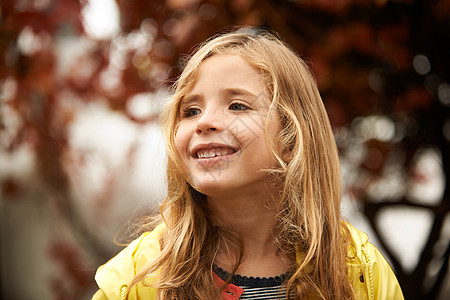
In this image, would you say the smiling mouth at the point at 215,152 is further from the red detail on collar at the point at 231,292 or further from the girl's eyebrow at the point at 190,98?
the red detail on collar at the point at 231,292

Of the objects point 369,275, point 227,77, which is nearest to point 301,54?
point 227,77

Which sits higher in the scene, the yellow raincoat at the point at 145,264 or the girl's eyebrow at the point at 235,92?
the girl's eyebrow at the point at 235,92

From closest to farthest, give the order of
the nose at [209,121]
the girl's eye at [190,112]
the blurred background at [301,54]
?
the nose at [209,121] < the girl's eye at [190,112] < the blurred background at [301,54]

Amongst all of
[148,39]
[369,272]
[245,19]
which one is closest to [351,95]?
[245,19]

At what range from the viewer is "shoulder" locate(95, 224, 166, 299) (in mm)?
1277

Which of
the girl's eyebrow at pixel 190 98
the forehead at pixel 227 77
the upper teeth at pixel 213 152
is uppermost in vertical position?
the forehead at pixel 227 77

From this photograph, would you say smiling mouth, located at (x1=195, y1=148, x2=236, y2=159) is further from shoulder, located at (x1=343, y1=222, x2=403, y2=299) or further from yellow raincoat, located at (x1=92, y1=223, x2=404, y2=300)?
shoulder, located at (x1=343, y1=222, x2=403, y2=299)

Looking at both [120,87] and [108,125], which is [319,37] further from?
[108,125]

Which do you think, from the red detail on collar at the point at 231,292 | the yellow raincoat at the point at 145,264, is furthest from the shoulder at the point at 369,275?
the red detail on collar at the point at 231,292

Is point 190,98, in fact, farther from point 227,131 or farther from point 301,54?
point 301,54

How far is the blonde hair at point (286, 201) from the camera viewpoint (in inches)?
50.7

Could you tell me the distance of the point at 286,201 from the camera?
135cm

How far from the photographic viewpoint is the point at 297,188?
1333mm

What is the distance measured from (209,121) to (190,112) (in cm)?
14
